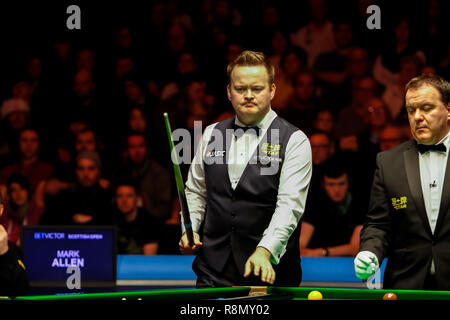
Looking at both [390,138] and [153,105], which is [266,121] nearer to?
[390,138]

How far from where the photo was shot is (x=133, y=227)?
5.57 meters

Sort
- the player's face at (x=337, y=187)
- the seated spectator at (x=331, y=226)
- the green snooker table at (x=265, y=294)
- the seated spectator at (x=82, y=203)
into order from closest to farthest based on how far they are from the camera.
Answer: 1. the green snooker table at (x=265, y=294)
2. the seated spectator at (x=331, y=226)
3. the player's face at (x=337, y=187)
4. the seated spectator at (x=82, y=203)

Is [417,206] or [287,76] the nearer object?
[417,206]

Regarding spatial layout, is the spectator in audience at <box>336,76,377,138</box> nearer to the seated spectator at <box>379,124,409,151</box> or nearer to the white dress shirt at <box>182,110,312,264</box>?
the seated spectator at <box>379,124,409,151</box>

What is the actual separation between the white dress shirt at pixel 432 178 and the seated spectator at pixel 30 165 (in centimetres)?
377

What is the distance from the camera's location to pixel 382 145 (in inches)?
220

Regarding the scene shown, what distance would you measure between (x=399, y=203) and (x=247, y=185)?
2.10 ft

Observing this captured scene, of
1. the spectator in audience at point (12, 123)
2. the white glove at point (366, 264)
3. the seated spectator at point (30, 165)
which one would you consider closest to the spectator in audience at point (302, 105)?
the seated spectator at point (30, 165)

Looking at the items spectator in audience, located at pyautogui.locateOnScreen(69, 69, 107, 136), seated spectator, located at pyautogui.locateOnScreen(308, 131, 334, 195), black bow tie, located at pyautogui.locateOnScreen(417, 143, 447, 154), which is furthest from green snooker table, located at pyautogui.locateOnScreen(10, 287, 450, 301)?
spectator in audience, located at pyautogui.locateOnScreen(69, 69, 107, 136)

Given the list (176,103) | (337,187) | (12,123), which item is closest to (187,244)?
(337,187)

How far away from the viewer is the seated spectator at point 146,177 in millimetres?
5844

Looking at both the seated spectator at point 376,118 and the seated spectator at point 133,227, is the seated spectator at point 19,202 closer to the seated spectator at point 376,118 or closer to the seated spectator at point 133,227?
the seated spectator at point 133,227

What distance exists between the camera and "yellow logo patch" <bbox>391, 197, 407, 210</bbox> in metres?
3.20
